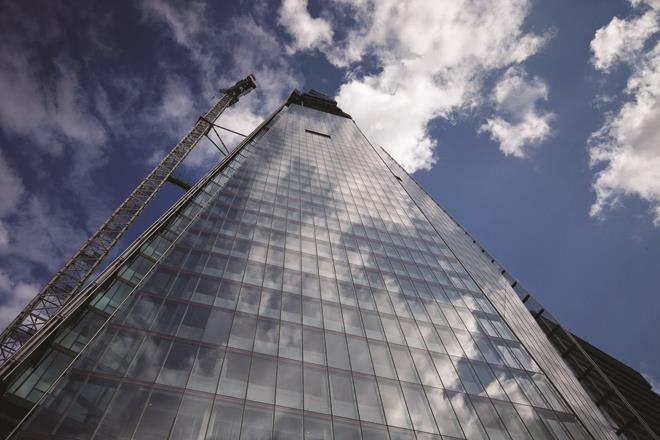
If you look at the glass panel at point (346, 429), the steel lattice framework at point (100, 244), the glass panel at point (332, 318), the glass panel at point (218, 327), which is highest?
the steel lattice framework at point (100, 244)

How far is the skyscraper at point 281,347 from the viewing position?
14.5m

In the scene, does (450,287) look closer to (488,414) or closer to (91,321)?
(488,414)

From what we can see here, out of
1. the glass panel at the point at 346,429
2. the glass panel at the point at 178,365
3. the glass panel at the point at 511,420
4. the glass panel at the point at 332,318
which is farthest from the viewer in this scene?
the glass panel at the point at 332,318

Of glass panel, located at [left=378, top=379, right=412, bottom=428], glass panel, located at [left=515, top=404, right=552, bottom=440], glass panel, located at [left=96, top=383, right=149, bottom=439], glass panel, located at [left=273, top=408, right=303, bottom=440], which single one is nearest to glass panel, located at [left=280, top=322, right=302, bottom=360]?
glass panel, located at [left=273, top=408, right=303, bottom=440]

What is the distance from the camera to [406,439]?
15.7 m

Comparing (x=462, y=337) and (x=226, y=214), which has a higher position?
(x=226, y=214)

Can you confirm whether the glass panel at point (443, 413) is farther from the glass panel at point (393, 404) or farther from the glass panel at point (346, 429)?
the glass panel at point (346, 429)

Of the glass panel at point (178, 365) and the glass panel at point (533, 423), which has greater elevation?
the glass panel at point (178, 365)

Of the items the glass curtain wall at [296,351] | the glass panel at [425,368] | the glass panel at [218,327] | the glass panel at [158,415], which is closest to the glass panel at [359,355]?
the glass curtain wall at [296,351]

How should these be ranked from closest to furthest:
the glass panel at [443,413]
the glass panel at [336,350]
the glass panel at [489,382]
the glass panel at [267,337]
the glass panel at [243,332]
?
the glass panel at [443,413], the glass panel at [243,332], the glass panel at [267,337], the glass panel at [336,350], the glass panel at [489,382]

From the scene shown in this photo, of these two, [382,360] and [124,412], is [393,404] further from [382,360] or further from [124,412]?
[124,412]

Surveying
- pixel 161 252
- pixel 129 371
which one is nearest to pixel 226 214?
pixel 161 252

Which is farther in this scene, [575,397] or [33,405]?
[575,397]

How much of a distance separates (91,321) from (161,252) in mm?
6911
